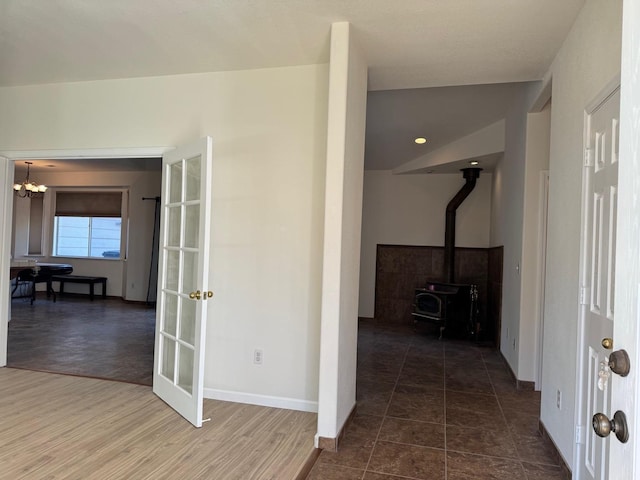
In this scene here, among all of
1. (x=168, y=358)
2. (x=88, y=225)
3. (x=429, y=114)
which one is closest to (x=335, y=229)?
(x=168, y=358)

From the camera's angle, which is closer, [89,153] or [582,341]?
[582,341]

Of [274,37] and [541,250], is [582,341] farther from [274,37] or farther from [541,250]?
[274,37]

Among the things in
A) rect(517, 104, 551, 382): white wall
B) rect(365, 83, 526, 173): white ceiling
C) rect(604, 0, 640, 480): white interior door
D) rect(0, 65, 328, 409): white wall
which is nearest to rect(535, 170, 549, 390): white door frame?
rect(517, 104, 551, 382): white wall

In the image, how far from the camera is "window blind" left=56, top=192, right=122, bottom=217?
8867 millimetres

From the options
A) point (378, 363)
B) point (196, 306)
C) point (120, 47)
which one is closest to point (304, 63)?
point (120, 47)

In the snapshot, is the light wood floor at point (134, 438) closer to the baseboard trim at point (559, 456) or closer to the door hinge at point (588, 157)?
the baseboard trim at point (559, 456)

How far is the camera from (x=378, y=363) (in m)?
4.59

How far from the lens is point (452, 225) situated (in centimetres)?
662

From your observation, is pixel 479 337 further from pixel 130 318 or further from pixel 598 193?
pixel 130 318

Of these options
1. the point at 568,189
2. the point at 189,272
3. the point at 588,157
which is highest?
the point at 588,157

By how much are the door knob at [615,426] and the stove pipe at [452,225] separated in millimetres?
5851

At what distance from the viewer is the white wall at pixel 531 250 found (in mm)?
3732

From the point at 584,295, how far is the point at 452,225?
4581 millimetres

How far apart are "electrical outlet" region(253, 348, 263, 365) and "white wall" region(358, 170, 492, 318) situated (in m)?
4.30
